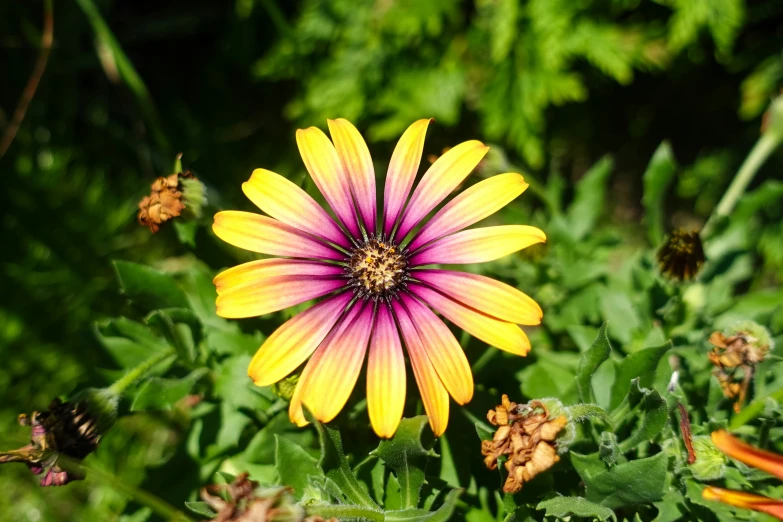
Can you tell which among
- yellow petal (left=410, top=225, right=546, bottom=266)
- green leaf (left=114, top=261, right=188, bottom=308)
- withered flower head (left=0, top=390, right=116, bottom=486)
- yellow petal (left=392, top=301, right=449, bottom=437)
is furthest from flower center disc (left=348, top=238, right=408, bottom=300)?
withered flower head (left=0, top=390, right=116, bottom=486)

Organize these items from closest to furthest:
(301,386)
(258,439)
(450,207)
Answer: (301,386)
(450,207)
(258,439)

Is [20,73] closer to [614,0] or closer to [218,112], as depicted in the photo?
[218,112]

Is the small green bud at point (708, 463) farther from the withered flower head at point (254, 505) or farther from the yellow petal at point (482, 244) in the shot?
the withered flower head at point (254, 505)

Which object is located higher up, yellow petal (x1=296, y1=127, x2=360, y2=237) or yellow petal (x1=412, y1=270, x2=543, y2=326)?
yellow petal (x1=296, y1=127, x2=360, y2=237)

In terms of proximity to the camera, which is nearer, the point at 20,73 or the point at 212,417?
the point at 212,417

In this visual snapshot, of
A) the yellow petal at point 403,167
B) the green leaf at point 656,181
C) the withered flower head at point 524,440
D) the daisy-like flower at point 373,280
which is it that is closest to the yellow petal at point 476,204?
the daisy-like flower at point 373,280

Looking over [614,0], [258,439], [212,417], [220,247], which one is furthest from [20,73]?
[614,0]

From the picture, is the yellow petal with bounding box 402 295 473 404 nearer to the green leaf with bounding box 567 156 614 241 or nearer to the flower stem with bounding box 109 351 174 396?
→ the flower stem with bounding box 109 351 174 396

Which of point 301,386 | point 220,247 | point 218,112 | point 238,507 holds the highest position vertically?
point 218,112
